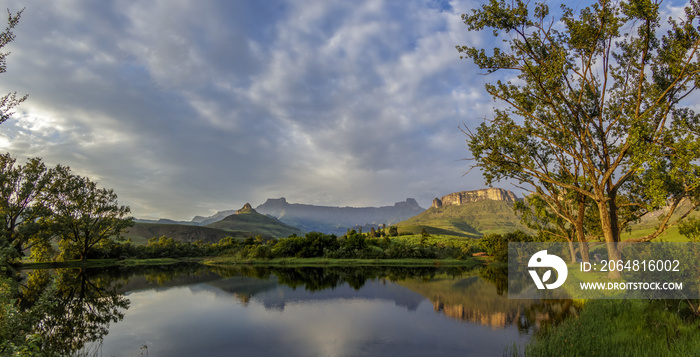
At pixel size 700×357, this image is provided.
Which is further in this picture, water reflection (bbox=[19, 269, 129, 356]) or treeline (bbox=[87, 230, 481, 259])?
treeline (bbox=[87, 230, 481, 259])

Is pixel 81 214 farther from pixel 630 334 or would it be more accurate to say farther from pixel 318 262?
pixel 630 334

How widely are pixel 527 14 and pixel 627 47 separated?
35.0ft

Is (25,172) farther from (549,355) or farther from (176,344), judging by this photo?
(549,355)

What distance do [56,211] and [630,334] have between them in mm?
97885

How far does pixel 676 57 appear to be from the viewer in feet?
78.3

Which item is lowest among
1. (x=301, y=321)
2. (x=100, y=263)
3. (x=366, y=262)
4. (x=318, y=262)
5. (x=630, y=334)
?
(x=100, y=263)

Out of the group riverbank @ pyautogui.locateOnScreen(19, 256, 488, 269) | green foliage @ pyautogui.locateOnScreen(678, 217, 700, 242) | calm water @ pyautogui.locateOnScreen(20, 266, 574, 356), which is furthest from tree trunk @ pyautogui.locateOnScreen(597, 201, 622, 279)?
riverbank @ pyautogui.locateOnScreen(19, 256, 488, 269)

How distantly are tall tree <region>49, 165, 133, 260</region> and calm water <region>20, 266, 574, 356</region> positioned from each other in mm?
47713

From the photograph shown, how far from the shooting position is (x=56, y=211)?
7100cm

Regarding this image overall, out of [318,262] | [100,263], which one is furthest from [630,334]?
[100,263]

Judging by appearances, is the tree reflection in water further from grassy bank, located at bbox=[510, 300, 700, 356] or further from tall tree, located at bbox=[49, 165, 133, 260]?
tall tree, located at bbox=[49, 165, 133, 260]

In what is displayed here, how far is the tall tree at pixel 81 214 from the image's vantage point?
70.9 metres

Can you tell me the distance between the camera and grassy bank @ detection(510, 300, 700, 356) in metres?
11.9

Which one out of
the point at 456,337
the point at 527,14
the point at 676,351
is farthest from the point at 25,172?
the point at 676,351
